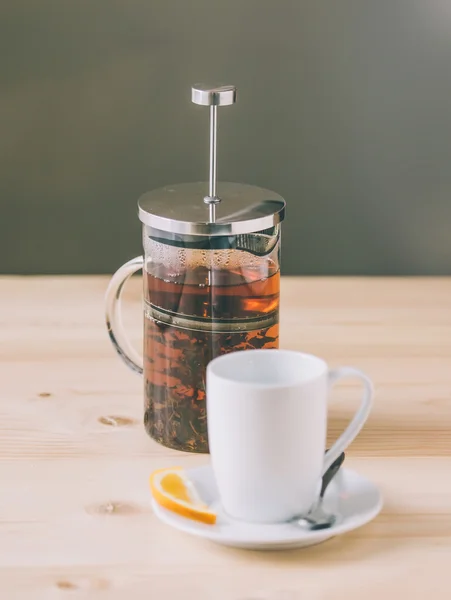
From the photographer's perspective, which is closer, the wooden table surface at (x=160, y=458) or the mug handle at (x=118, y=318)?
the wooden table surface at (x=160, y=458)

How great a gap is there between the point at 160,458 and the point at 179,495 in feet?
0.37

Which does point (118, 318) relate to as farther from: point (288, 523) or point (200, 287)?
point (288, 523)

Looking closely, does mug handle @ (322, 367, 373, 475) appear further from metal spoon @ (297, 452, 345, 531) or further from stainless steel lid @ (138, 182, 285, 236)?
stainless steel lid @ (138, 182, 285, 236)

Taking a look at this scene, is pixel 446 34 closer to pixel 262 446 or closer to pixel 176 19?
pixel 176 19

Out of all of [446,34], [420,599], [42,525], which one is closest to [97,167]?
[446,34]

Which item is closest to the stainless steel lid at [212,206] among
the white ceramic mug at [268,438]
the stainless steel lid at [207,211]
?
the stainless steel lid at [207,211]

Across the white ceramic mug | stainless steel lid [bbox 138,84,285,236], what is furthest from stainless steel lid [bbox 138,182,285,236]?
the white ceramic mug

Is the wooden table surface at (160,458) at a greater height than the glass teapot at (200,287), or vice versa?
the glass teapot at (200,287)

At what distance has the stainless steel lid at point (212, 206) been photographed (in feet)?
2.57

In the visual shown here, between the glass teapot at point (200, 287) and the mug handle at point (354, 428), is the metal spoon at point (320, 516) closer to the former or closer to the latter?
the mug handle at point (354, 428)

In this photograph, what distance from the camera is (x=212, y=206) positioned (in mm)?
822

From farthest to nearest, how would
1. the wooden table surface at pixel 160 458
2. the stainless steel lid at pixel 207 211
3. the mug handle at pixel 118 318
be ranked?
the mug handle at pixel 118 318
the stainless steel lid at pixel 207 211
the wooden table surface at pixel 160 458

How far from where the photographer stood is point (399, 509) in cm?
74

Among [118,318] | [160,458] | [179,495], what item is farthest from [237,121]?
[179,495]
